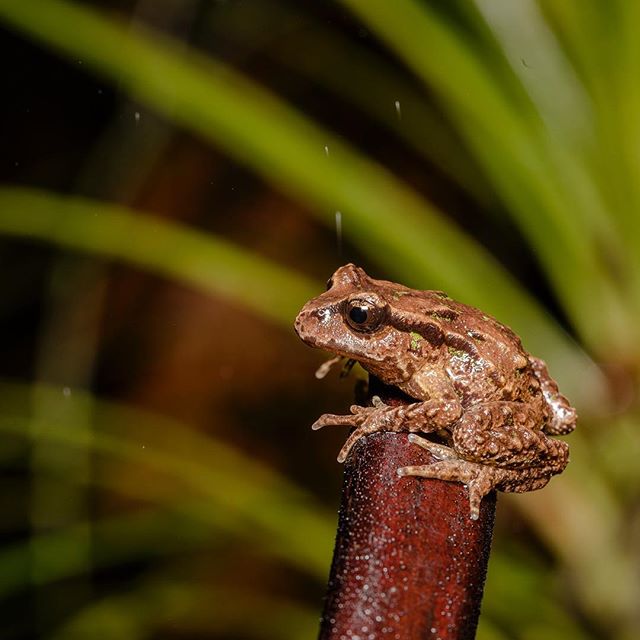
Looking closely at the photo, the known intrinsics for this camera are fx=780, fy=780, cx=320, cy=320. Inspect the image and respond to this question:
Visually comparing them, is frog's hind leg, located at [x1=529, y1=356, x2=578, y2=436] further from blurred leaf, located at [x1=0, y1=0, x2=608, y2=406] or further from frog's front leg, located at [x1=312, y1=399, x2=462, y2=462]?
blurred leaf, located at [x1=0, y1=0, x2=608, y2=406]

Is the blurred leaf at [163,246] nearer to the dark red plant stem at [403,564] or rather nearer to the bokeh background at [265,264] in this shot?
the bokeh background at [265,264]

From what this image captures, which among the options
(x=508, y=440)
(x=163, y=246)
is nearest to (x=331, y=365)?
(x=508, y=440)

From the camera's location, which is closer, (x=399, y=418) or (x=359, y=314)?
(x=399, y=418)

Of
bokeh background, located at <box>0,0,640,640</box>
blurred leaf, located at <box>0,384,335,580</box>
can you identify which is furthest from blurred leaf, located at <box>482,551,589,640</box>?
blurred leaf, located at <box>0,384,335,580</box>

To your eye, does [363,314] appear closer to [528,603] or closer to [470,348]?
[470,348]

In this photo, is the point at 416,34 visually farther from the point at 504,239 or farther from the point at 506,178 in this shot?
the point at 504,239

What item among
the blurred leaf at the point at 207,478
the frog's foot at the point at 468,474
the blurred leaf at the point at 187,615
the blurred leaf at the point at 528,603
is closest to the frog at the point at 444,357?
the frog's foot at the point at 468,474
